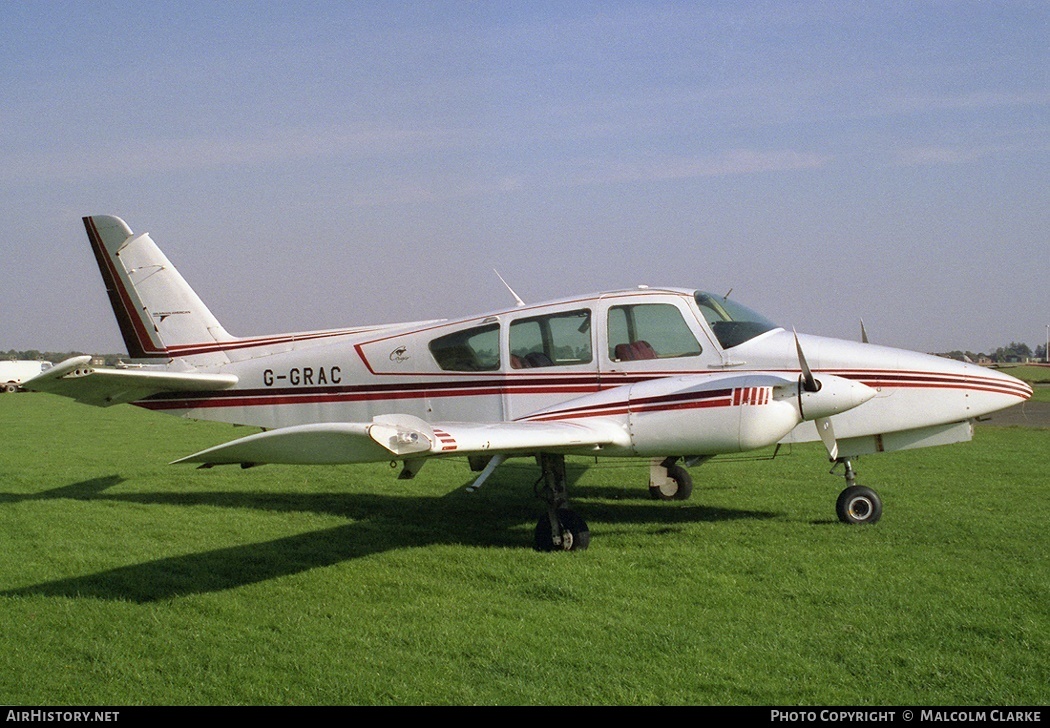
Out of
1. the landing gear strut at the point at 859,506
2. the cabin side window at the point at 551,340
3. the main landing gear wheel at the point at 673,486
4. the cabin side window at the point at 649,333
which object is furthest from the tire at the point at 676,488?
the cabin side window at the point at 551,340

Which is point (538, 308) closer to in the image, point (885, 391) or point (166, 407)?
point (885, 391)

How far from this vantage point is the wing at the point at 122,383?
978cm

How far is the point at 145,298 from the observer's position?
39.6ft

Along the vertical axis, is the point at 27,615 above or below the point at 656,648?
above

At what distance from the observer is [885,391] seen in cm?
912

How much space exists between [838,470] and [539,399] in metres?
6.19

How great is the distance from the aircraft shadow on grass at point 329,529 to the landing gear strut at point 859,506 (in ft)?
3.16

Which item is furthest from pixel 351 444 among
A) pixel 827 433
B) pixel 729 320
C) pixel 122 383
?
pixel 122 383

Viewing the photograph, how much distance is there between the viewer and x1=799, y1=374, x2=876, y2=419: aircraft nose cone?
8.09 meters

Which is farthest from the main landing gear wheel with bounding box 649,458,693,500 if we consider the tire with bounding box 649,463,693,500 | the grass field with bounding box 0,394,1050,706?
the grass field with bounding box 0,394,1050,706

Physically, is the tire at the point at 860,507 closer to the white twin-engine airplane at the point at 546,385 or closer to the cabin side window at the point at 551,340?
the white twin-engine airplane at the point at 546,385

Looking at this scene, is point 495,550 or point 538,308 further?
point 538,308
